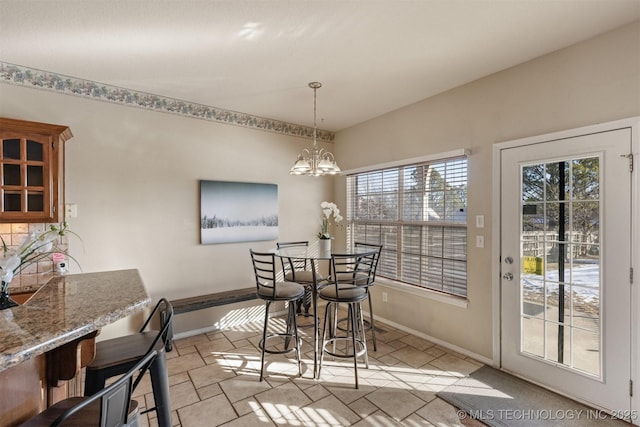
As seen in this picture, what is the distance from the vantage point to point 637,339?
2.07m

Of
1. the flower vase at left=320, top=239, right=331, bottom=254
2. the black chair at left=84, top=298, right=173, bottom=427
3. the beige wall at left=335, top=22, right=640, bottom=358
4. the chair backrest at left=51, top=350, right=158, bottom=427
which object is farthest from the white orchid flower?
the beige wall at left=335, top=22, right=640, bottom=358

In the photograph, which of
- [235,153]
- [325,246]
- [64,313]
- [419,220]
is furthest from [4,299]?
[419,220]

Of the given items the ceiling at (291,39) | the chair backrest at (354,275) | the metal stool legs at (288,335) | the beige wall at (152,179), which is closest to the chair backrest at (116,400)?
the metal stool legs at (288,335)

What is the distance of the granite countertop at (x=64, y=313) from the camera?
94 centimetres

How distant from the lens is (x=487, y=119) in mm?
2902

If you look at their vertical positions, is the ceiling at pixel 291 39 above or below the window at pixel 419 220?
above

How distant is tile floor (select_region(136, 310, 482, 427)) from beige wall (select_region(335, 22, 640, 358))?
0.38 meters

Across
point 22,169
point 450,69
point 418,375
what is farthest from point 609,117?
point 22,169

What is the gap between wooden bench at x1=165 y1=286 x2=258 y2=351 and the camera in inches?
129

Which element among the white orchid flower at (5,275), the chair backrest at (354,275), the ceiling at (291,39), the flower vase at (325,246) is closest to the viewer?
the white orchid flower at (5,275)

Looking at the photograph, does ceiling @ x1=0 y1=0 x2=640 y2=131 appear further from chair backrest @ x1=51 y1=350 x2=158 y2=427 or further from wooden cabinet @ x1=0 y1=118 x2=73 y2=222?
chair backrest @ x1=51 y1=350 x2=158 y2=427

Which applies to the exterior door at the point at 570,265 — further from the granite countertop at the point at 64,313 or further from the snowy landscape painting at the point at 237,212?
the granite countertop at the point at 64,313

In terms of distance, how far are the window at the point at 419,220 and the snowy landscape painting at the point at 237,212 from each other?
1274mm

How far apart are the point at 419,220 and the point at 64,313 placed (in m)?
3.23
